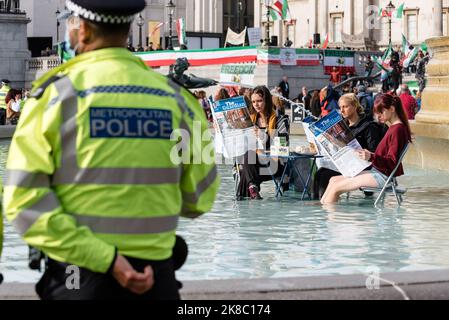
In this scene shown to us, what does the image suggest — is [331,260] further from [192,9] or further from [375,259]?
[192,9]

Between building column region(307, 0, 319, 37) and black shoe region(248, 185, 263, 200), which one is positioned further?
building column region(307, 0, 319, 37)

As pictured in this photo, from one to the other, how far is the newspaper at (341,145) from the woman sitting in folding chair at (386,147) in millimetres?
96

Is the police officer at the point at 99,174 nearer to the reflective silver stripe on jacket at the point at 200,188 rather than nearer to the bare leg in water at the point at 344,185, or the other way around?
the reflective silver stripe on jacket at the point at 200,188

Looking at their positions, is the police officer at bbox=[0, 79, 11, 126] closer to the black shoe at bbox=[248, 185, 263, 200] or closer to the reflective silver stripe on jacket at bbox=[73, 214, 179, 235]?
the black shoe at bbox=[248, 185, 263, 200]

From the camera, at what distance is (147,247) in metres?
3.52

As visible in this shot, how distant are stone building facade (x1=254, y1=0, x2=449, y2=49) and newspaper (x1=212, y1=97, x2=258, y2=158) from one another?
176 ft

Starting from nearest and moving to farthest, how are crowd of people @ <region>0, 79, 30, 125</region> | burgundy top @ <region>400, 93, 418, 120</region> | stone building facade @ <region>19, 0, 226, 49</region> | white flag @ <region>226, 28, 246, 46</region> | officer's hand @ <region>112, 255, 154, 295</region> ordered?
officer's hand @ <region>112, 255, 154, 295</region> < burgundy top @ <region>400, 93, 418, 120</region> < crowd of people @ <region>0, 79, 30, 125</region> < white flag @ <region>226, 28, 246, 46</region> < stone building facade @ <region>19, 0, 226, 49</region>

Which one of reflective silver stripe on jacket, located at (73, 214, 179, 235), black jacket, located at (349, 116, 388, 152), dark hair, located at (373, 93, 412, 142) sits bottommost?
reflective silver stripe on jacket, located at (73, 214, 179, 235)

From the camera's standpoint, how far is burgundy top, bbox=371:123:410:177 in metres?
11.0

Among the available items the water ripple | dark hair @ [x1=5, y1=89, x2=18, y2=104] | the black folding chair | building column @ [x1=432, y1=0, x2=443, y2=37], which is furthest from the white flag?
the black folding chair

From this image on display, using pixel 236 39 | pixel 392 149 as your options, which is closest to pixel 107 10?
pixel 392 149

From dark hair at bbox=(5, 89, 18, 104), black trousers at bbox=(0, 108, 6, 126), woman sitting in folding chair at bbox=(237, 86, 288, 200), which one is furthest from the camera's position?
dark hair at bbox=(5, 89, 18, 104)

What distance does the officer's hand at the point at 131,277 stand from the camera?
3.41 m

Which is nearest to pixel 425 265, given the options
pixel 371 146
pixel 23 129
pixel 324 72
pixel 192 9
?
pixel 371 146
